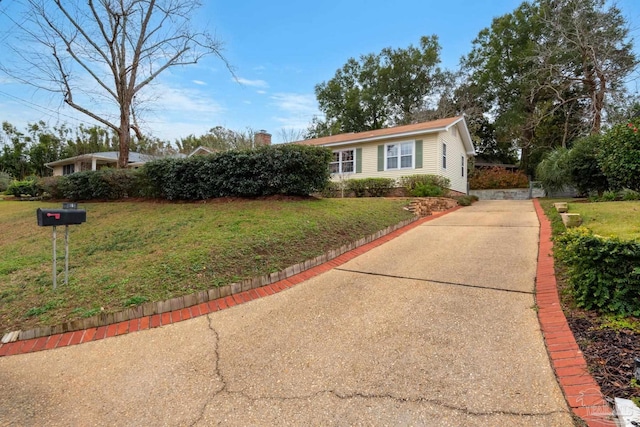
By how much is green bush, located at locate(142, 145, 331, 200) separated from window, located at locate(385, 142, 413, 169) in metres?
6.94

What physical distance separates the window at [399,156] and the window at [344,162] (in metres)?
1.83

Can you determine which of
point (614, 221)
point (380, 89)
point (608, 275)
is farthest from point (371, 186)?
point (380, 89)

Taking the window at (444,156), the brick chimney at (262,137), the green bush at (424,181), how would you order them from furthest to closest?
the brick chimney at (262,137)
the window at (444,156)
the green bush at (424,181)

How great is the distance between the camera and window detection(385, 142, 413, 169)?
542 inches

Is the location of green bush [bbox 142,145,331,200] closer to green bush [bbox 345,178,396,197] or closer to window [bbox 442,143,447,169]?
green bush [bbox 345,178,396,197]

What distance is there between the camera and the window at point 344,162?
15477 mm

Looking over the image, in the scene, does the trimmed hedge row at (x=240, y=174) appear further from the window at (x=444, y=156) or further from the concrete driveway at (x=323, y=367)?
the window at (x=444, y=156)

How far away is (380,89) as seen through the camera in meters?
29.8

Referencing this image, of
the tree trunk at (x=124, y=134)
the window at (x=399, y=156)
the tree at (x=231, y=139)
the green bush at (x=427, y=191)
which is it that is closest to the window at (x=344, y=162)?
the window at (x=399, y=156)

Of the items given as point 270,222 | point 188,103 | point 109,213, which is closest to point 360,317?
point 270,222

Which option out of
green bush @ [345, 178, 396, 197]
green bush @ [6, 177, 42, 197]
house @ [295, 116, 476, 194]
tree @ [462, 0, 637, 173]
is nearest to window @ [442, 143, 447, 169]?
house @ [295, 116, 476, 194]

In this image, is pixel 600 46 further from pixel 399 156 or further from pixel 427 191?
pixel 427 191

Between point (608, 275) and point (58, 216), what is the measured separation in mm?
5411

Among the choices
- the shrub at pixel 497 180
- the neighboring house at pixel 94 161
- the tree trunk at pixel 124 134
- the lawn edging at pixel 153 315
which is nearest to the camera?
the lawn edging at pixel 153 315
